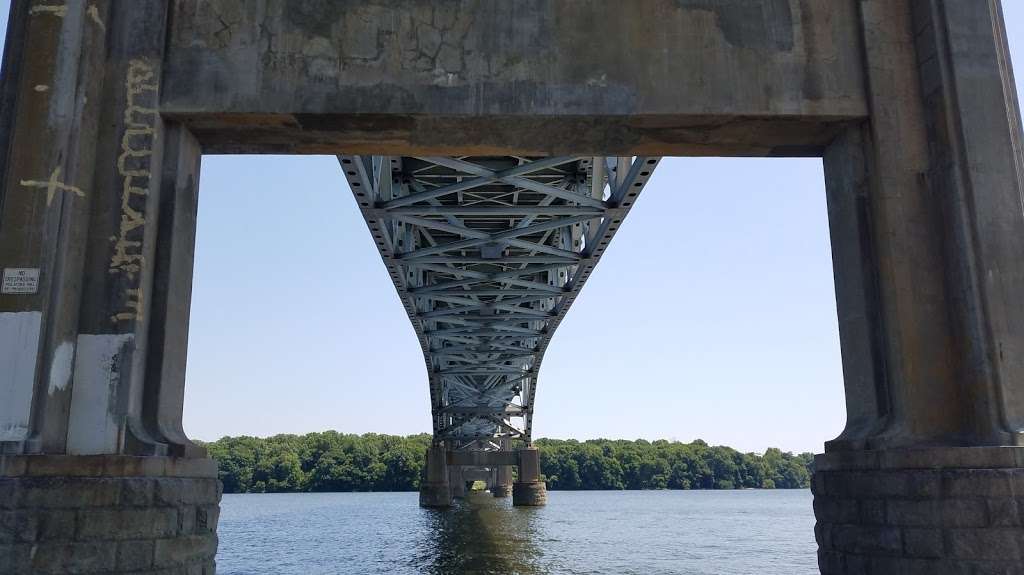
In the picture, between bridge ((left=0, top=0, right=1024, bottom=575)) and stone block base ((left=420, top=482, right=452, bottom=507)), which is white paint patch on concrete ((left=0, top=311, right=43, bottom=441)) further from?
stone block base ((left=420, top=482, right=452, bottom=507))

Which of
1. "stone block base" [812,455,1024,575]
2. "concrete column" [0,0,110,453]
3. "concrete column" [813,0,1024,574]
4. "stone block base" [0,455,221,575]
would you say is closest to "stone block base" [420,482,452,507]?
"concrete column" [813,0,1024,574]

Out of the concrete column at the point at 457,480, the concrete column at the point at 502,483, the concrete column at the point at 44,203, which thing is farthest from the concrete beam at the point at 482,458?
the concrete column at the point at 44,203

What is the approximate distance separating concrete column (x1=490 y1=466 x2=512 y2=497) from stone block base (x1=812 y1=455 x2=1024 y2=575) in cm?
9084

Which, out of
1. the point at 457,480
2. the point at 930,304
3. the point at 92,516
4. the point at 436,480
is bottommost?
the point at 457,480

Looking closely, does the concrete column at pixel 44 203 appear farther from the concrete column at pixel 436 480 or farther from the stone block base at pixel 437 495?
the stone block base at pixel 437 495

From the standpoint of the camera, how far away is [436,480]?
6888cm

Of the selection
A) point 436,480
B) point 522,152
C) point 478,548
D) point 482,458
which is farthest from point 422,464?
point 522,152

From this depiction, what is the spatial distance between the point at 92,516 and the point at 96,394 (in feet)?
4.57

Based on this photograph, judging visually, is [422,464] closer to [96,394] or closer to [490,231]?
[490,231]

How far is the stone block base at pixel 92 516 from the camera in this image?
7.76 meters

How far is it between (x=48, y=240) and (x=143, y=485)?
285 cm

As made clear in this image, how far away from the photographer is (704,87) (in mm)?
9852

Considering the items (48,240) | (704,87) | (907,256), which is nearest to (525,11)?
(704,87)

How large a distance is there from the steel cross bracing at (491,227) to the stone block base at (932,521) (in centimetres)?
1058
